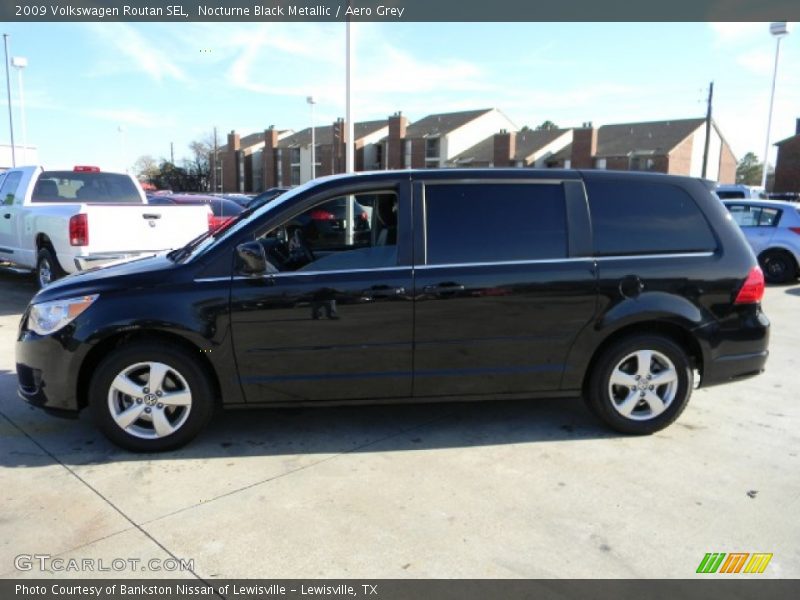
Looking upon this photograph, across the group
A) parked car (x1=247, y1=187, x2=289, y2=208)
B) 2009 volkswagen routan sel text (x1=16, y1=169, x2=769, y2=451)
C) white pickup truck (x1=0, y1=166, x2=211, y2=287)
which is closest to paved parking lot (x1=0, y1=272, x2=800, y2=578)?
2009 volkswagen routan sel text (x1=16, y1=169, x2=769, y2=451)

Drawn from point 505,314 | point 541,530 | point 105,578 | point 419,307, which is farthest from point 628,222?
point 105,578

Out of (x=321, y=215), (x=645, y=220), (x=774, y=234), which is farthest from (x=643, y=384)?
(x=774, y=234)

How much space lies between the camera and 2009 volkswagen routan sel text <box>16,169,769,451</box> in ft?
12.6

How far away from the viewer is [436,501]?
3.38 meters

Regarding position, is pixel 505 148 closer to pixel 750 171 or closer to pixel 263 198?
pixel 263 198

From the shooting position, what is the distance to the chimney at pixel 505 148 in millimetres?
56562

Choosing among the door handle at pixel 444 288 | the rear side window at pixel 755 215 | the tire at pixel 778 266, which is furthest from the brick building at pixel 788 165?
the door handle at pixel 444 288

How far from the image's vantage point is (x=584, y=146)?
53.5 metres

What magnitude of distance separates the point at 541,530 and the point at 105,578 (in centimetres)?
206

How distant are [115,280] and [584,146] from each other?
54376 millimetres

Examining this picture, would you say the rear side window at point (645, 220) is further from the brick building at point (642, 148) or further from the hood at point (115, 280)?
the brick building at point (642, 148)

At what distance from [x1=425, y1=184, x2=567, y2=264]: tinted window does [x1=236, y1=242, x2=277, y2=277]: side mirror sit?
1.05 m

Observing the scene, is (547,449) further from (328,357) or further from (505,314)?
(328,357)

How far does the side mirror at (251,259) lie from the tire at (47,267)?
5.34 m
